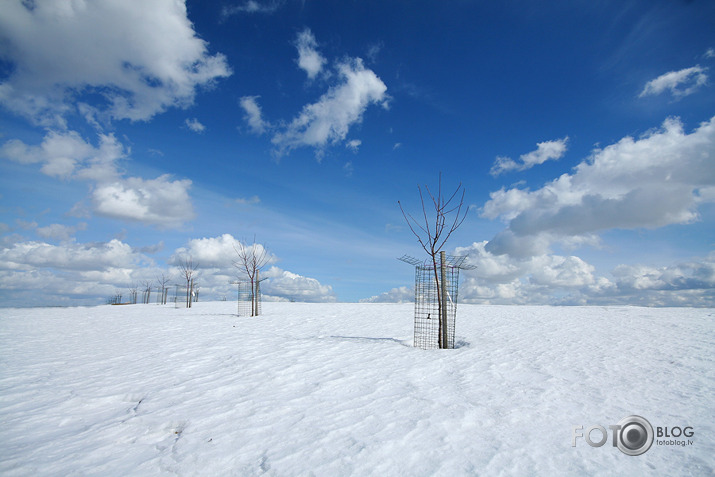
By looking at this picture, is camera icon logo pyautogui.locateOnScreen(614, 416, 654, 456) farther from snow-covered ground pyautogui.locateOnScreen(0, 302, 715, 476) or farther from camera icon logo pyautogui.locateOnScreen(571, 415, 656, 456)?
snow-covered ground pyautogui.locateOnScreen(0, 302, 715, 476)

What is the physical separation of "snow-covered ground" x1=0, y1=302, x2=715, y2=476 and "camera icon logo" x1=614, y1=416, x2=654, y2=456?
0.14m

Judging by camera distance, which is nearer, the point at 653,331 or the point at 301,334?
the point at 653,331

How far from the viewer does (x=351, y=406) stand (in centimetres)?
420

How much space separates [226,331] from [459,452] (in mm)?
9251

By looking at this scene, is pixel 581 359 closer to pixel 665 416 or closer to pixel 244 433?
pixel 665 416

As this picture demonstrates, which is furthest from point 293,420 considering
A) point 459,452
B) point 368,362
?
point 368,362

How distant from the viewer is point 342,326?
38.4ft

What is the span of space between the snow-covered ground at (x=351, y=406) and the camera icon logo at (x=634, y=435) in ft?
0.46

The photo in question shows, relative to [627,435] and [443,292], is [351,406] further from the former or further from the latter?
[443,292]

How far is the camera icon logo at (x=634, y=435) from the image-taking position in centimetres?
326

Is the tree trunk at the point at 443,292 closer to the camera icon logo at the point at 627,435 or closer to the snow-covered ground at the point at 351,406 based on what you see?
the snow-covered ground at the point at 351,406

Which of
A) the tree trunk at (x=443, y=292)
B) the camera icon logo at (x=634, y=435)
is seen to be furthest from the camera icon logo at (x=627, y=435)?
the tree trunk at (x=443, y=292)

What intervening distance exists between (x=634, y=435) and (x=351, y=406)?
3099mm

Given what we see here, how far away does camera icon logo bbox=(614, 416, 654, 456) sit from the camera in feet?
10.7
